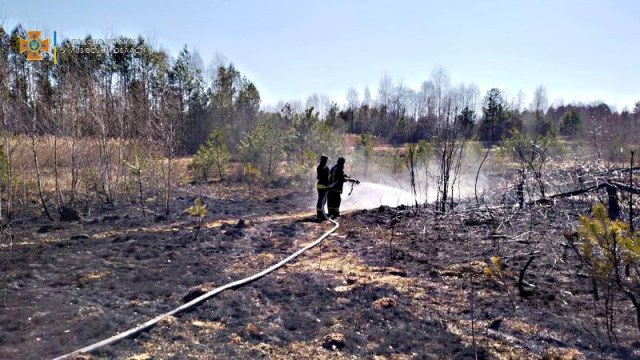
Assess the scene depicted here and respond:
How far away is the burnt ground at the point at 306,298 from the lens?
4.34 meters

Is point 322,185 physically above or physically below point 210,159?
below

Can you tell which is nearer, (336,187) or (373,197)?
(336,187)

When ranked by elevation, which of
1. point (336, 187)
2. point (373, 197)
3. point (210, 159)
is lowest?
point (373, 197)

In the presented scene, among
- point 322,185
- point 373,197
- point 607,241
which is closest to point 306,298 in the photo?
point 607,241

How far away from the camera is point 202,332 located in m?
4.62

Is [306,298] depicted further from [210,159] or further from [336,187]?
[210,159]

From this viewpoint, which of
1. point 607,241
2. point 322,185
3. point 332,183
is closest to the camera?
point 607,241

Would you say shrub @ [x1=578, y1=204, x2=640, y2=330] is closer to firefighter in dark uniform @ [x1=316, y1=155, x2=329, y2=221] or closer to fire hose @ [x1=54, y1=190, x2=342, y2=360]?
fire hose @ [x1=54, y1=190, x2=342, y2=360]

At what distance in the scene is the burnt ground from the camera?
14.3 ft

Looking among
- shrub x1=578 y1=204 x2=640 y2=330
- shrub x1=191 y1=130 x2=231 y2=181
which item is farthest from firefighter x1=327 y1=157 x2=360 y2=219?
shrub x1=578 y1=204 x2=640 y2=330

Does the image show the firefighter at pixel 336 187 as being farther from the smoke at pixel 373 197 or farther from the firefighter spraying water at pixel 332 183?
the smoke at pixel 373 197

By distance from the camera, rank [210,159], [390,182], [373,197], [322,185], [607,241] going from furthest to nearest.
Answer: [390,182], [210,159], [373,197], [322,185], [607,241]

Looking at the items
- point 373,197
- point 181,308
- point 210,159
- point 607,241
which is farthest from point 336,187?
point 607,241

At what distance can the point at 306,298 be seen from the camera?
5.66 meters
